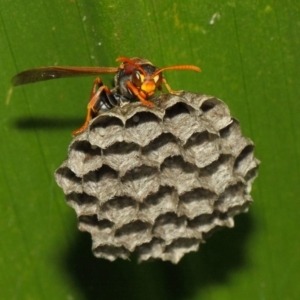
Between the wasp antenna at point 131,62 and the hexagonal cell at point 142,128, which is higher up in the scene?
the wasp antenna at point 131,62

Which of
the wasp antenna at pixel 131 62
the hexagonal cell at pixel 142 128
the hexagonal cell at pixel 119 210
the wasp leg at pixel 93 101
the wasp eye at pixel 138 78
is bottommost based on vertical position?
the hexagonal cell at pixel 119 210

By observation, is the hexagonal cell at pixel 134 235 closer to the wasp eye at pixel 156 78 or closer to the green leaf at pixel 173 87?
the green leaf at pixel 173 87

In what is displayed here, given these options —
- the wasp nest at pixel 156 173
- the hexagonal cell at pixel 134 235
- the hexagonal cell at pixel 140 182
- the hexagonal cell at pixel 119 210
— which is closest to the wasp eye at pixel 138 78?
the wasp nest at pixel 156 173

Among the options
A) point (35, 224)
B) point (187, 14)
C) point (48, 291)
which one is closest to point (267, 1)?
point (187, 14)

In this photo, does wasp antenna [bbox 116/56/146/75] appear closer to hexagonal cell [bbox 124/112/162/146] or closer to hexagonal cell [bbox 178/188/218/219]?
hexagonal cell [bbox 124/112/162/146]

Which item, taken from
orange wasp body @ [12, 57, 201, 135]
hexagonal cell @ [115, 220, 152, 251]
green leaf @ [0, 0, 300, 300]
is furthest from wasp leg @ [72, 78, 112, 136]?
hexagonal cell @ [115, 220, 152, 251]

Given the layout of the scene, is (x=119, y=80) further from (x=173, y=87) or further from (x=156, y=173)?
(x=156, y=173)

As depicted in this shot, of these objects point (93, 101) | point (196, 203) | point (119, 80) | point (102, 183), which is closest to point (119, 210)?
point (102, 183)

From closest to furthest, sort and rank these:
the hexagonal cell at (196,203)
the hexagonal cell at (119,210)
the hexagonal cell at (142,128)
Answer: the hexagonal cell at (142,128) < the hexagonal cell at (119,210) < the hexagonal cell at (196,203)

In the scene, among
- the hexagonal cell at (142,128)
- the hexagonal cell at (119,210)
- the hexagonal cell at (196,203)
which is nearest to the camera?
the hexagonal cell at (142,128)
